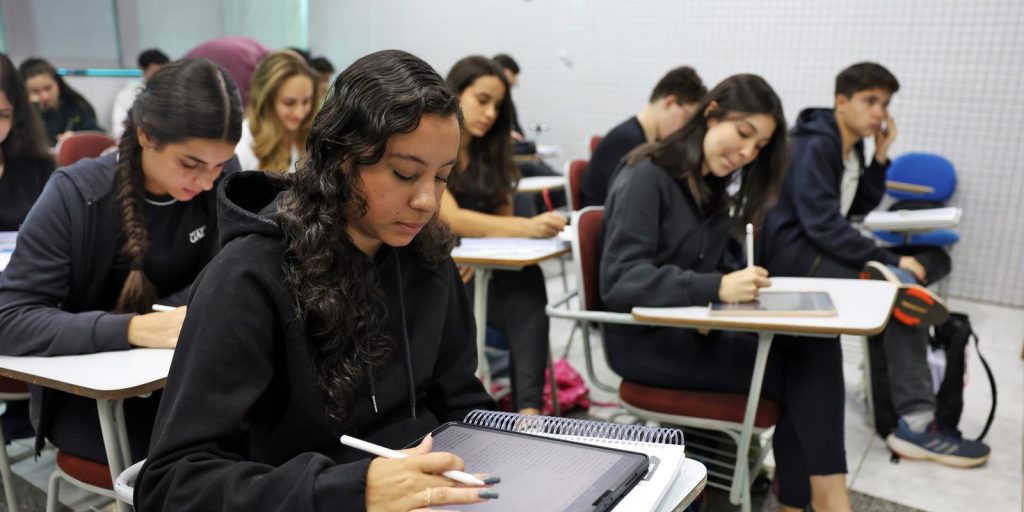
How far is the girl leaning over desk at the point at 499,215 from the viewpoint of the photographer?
2.31m

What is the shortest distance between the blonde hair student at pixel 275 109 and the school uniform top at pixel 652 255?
127cm

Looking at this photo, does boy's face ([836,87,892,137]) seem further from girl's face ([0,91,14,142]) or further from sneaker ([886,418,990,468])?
girl's face ([0,91,14,142])

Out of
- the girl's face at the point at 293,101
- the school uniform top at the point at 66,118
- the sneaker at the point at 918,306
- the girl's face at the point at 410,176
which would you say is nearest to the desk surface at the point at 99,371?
the girl's face at the point at 410,176

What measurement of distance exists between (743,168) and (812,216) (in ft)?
1.97

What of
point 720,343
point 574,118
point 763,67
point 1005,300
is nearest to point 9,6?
point 574,118

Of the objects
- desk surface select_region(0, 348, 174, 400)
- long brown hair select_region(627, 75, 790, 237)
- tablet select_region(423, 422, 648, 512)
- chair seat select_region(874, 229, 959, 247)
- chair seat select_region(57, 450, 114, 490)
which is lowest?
chair seat select_region(874, 229, 959, 247)

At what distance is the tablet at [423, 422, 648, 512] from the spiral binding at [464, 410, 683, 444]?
0.05 metres

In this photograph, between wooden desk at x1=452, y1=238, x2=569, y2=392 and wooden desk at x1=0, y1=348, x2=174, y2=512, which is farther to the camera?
wooden desk at x1=452, y1=238, x2=569, y2=392

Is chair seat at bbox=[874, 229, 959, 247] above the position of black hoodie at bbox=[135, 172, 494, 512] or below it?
below

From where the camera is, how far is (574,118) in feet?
17.9

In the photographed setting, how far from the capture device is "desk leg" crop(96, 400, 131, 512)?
119cm

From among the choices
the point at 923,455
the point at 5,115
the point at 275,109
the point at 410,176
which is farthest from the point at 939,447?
the point at 5,115

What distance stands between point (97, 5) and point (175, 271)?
188 inches

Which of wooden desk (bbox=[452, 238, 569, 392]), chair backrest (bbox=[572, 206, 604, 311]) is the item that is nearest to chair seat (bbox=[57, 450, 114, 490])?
wooden desk (bbox=[452, 238, 569, 392])
